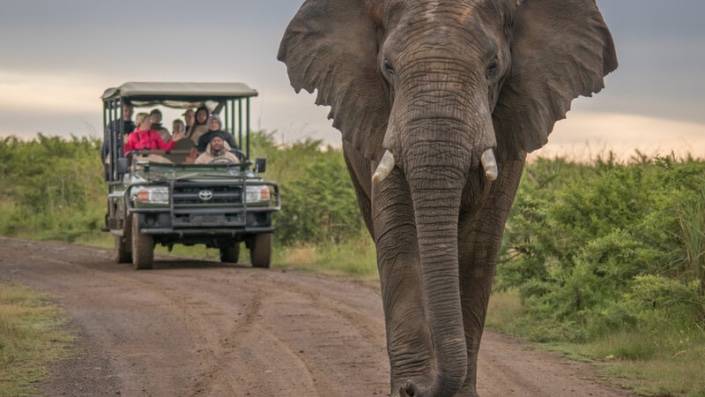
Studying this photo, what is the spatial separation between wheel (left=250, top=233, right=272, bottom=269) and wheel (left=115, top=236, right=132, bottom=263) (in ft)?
6.30

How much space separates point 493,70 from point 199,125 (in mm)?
15084

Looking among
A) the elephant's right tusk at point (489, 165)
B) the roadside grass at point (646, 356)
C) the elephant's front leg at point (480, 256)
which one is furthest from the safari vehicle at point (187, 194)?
the elephant's right tusk at point (489, 165)

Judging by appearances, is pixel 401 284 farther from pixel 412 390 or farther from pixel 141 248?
pixel 141 248

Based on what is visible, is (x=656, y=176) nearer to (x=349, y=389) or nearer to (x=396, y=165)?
(x=349, y=389)

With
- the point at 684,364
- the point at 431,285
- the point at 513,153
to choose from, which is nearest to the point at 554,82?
the point at 513,153

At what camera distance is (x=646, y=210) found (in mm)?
13734

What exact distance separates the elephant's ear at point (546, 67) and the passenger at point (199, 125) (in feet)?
47.0

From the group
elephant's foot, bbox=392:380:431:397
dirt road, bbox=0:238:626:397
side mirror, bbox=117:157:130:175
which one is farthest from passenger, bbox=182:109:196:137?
elephant's foot, bbox=392:380:431:397

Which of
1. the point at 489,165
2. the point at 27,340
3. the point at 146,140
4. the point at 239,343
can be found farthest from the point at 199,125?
the point at 489,165

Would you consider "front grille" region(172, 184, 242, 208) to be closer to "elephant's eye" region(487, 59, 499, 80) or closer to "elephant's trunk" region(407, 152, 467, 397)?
"elephant's eye" region(487, 59, 499, 80)

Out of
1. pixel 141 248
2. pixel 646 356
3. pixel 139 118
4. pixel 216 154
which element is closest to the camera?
pixel 646 356

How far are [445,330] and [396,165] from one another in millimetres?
885

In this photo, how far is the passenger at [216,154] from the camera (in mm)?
21344

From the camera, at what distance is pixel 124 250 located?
21641 millimetres
